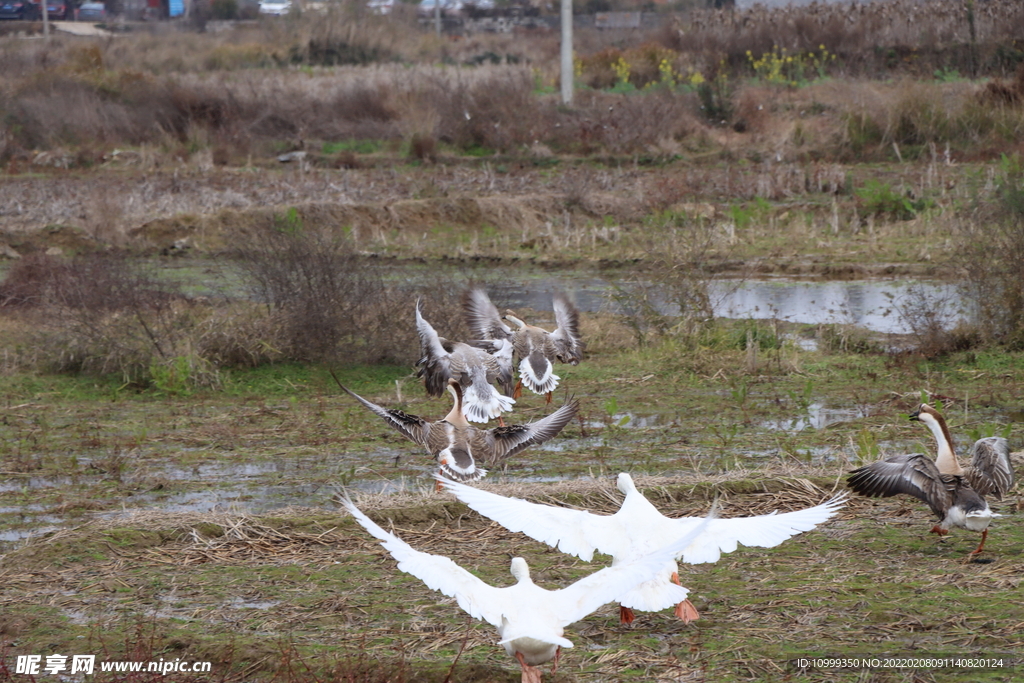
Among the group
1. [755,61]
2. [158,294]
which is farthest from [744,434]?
[755,61]

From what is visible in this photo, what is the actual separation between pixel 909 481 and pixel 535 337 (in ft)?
17.2

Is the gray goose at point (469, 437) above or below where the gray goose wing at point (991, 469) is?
below

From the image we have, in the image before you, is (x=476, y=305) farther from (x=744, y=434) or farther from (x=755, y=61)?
(x=755, y=61)

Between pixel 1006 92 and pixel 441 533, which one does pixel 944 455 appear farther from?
pixel 1006 92

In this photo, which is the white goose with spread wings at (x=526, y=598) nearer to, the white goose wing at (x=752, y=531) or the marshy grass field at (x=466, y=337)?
the marshy grass field at (x=466, y=337)

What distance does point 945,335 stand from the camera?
1189 centimetres

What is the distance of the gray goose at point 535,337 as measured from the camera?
34.4 ft

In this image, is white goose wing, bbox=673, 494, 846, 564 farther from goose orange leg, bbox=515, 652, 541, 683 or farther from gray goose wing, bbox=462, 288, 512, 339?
gray goose wing, bbox=462, 288, 512, 339

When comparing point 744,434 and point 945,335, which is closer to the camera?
point 744,434

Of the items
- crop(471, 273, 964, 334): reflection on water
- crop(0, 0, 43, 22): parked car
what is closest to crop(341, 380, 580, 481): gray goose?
crop(471, 273, 964, 334): reflection on water

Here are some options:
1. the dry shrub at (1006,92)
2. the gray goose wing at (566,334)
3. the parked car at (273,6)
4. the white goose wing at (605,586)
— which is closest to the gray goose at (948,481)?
the white goose wing at (605,586)

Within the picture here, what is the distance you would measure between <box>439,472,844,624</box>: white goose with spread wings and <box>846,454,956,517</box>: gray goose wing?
1121 mm

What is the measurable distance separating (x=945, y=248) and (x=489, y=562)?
12.2m

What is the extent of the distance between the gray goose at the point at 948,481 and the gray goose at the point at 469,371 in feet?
12.5
